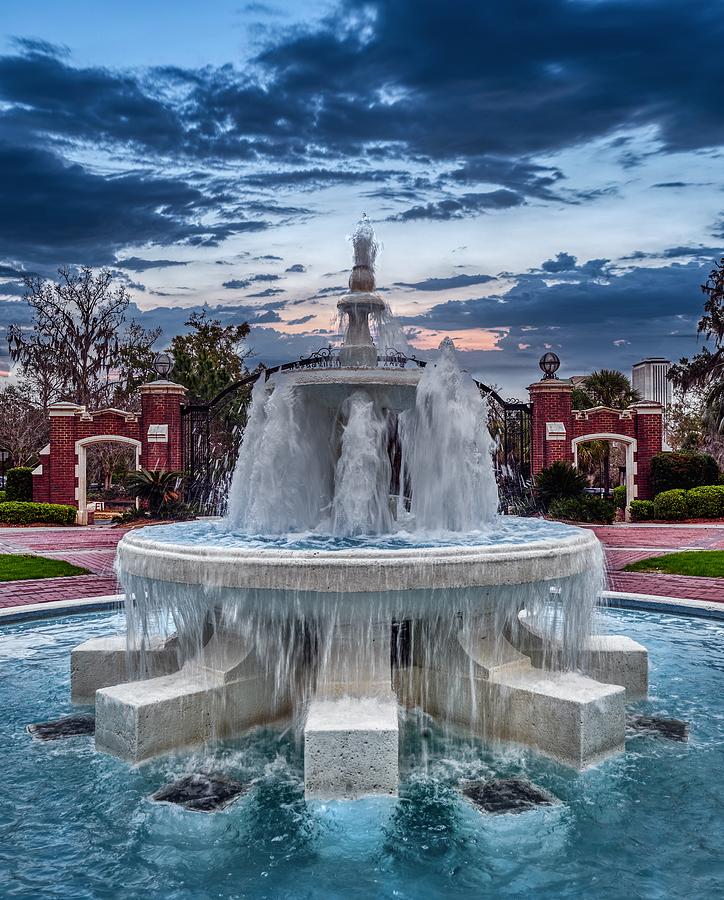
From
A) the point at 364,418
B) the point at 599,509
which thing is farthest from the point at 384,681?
the point at 599,509

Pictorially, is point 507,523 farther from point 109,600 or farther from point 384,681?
point 109,600

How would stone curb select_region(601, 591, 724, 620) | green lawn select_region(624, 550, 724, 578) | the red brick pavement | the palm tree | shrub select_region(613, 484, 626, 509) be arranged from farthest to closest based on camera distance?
shrub select_region(613, 484, 626, 509), the palm tree, green lawn select_region(624, 550, 724, 578), the red brick pavement, stone curb select_region(601, 591, 724, 620)

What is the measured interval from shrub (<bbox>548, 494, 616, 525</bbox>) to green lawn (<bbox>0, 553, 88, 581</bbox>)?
13.5 meters

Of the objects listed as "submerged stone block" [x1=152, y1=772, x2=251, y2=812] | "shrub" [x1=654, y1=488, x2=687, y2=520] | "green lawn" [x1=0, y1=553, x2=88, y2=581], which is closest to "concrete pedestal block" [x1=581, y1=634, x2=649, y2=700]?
"submerged stone block" [x1=152, y1=772, x2=251, y2=812]

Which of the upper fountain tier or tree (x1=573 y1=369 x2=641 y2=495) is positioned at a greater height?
tree (x1=573 y1=369 x2=641 y2=495)

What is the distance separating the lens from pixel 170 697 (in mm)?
4609

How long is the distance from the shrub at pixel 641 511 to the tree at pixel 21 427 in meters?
28.5

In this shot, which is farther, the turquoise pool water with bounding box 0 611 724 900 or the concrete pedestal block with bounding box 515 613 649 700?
the concrete pedestal block with bounding box 515 613 649 700

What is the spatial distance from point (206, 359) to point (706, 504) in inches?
968

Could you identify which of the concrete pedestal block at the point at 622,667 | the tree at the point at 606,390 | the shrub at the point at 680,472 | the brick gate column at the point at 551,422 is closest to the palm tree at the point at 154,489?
the brick gate column at the point at 551,422

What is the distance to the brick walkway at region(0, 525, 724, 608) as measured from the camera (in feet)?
31.2

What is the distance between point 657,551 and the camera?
1395cm

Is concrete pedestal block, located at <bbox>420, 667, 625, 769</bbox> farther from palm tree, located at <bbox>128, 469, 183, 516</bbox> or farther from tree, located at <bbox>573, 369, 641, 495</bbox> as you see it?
tree, located at <bbox>573, 369, 641, 495</bbox>

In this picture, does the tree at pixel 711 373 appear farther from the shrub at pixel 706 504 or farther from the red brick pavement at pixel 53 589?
the red brick pavement at pixel 53 589
